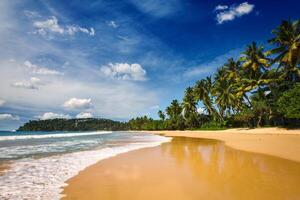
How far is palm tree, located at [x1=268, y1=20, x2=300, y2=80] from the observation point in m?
29.8

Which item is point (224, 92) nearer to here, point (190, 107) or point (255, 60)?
point (255, 60)

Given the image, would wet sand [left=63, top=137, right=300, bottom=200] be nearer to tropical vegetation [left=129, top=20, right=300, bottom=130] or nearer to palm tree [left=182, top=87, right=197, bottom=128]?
tropical vegetation [left=129, top=20, right=300, bottom=130]

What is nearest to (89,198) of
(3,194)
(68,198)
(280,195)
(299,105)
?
(68,198)

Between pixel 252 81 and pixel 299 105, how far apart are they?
1199 centimetres

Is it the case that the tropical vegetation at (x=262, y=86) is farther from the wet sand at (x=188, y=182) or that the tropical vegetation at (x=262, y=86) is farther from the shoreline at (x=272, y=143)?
the wet sand at (x=188, y=182)

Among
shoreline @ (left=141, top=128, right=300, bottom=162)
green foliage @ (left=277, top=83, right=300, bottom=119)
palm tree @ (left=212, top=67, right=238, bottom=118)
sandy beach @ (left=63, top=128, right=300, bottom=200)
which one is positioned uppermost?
palm tree @ (left=212, top=67, right=238, bottom=118)

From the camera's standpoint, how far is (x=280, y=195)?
5.32 m

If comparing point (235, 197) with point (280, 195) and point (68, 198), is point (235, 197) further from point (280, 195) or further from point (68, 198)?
point (68, 198)

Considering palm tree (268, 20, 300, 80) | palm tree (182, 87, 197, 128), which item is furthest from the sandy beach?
palm tree (182, 87, 197, 128)

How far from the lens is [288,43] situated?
30.8 meters

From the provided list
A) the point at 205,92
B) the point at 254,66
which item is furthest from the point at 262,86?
the point at 205,92

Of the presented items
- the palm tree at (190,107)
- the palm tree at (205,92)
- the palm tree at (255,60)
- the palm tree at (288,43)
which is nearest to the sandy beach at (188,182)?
the palm tree at (288,43)

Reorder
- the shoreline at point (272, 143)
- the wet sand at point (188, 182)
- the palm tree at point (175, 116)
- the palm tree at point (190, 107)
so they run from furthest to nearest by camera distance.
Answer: the palm tree at point (175, 116), the palm tree at point (190, 107), the shoreline at point (272, 143), the wet sand at point (188, 182)

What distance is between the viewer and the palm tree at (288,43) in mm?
29844
